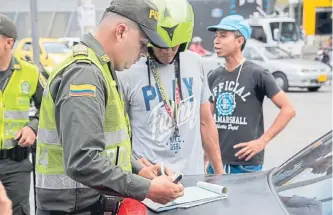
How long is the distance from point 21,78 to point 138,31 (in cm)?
174

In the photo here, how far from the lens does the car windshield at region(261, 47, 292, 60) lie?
55.7 ft

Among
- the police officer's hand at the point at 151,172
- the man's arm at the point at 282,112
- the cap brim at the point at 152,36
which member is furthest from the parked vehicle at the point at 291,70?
the cap brim at the point at 152,36

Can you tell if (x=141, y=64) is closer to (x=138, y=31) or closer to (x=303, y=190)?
(x=138, y=31)

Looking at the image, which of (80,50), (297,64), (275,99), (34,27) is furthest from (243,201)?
(297,64)

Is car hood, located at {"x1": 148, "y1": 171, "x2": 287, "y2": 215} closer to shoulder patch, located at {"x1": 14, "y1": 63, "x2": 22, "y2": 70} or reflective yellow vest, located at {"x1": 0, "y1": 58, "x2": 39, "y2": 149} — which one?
reflective yellow vest, located at {"x1": 0, "y1": 58, "x2": 39, "y2": 149}

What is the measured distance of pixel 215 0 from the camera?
84.5 feet

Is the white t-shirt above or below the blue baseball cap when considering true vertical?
below

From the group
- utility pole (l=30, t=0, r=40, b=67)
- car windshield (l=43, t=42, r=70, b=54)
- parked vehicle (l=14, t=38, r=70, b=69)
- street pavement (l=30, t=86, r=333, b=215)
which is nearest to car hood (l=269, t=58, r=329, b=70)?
street pavement (l=30, t=86, r=333, b=215)

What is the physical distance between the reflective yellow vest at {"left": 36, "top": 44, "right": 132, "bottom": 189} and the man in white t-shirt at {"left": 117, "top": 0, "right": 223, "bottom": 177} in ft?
2.36

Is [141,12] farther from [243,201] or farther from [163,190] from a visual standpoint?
[243,201]

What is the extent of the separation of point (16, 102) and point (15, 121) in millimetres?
125

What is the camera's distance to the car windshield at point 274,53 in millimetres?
16984

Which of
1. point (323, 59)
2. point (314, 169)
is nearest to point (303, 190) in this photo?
point (314, 169)

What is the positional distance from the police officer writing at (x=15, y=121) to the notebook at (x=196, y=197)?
4.68 feet
